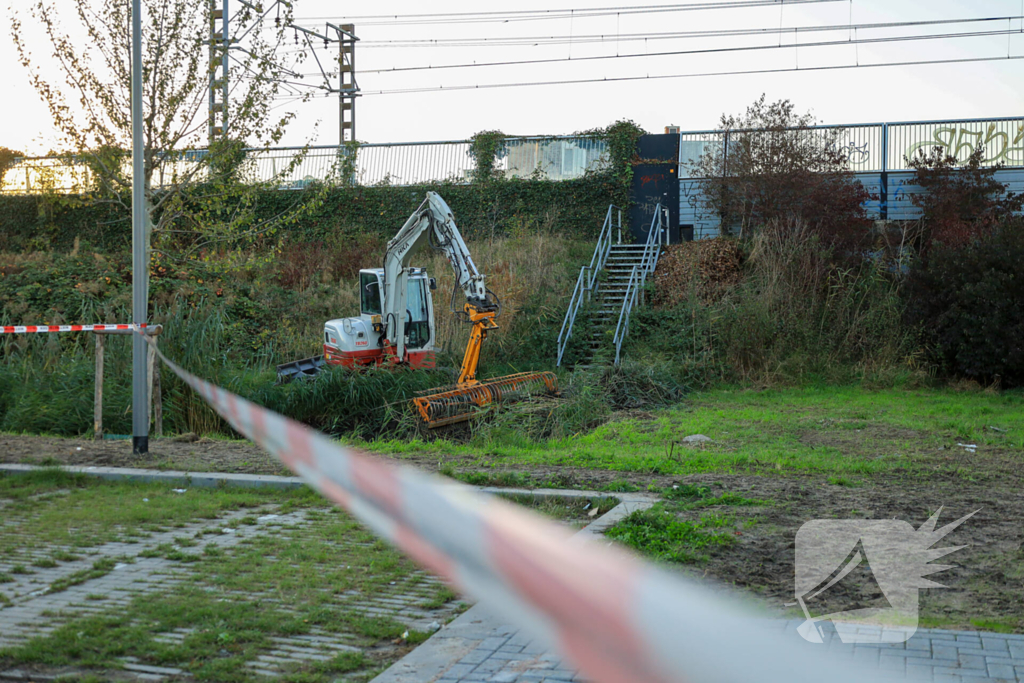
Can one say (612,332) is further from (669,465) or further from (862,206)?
(669,465)

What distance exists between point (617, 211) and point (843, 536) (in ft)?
72.0

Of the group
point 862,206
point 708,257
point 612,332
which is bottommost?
point 612,332

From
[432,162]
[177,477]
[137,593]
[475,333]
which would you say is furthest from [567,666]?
[432,162]

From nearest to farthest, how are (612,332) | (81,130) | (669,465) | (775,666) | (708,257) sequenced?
(775,666) → (669,465) → (81,130) → (612,332) → (708,257)

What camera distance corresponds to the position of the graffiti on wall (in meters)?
25.0

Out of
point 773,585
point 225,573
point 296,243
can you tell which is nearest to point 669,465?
point 773,585

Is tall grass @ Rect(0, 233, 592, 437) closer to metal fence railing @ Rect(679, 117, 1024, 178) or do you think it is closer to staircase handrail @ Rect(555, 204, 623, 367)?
staircase handrail @ Rect(555, 204, 623, 367)

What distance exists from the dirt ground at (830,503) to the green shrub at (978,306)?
742 centimetres

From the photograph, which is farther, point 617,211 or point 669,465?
point 617,211

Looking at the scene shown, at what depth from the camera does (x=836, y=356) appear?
18.8m

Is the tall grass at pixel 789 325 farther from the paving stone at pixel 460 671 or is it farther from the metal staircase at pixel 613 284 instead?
the paving stone at pixel 460 671

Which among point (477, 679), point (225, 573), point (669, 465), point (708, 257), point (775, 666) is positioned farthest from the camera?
point (708, 257)

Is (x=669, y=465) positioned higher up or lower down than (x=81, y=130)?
lower down

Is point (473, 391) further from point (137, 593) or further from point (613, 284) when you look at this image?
point (613, 284)
